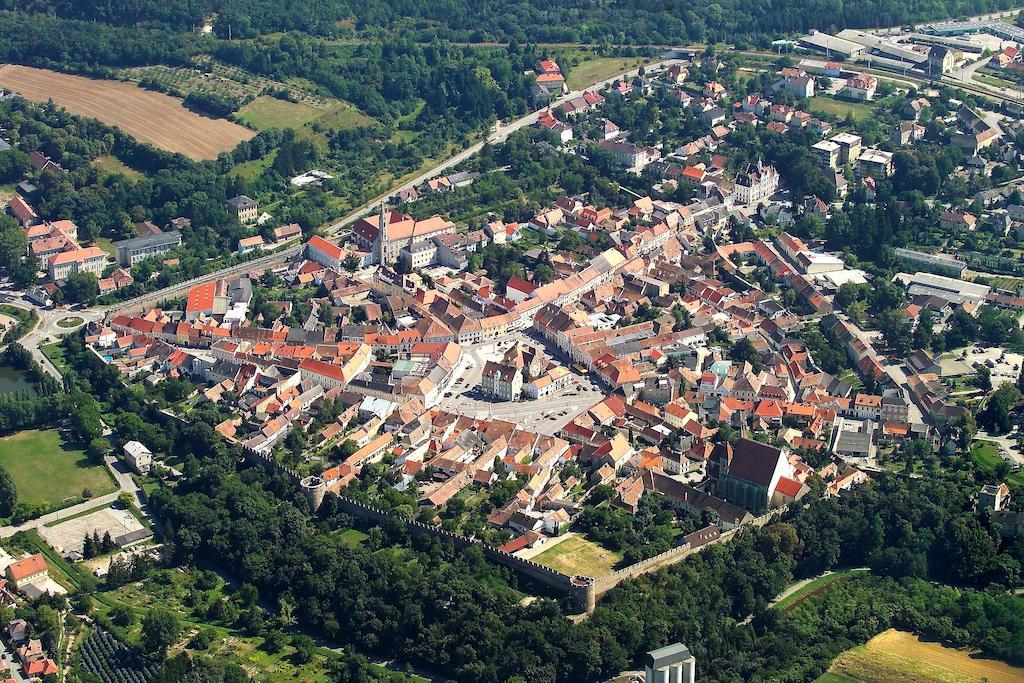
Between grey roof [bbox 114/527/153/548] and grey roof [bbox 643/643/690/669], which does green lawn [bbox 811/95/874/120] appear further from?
grey roof [bbox 643/643/690/669]

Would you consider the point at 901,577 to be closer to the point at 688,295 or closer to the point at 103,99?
the point at 688,295

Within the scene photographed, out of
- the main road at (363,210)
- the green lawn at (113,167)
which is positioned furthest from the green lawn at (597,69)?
the green lawn at (113,167)

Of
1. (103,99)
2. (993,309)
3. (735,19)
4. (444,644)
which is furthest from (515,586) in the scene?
(735,19)

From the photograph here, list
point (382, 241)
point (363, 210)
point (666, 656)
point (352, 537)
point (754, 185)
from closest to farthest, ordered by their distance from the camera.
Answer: point (666, 656), point (352, 537), point (382, 241), point (754, 185), point (363, 210)

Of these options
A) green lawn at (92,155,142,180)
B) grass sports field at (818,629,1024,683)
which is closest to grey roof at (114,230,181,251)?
green lawn at (92,155,142,180)

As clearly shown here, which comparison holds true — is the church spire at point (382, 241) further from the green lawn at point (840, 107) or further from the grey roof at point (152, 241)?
the green lawn at point (840, 107)

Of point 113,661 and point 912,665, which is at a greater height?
point 912,665

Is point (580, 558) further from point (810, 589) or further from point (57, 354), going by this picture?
point (57, 354)

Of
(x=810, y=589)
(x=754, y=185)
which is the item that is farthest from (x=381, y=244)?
(x=810, y=589)
